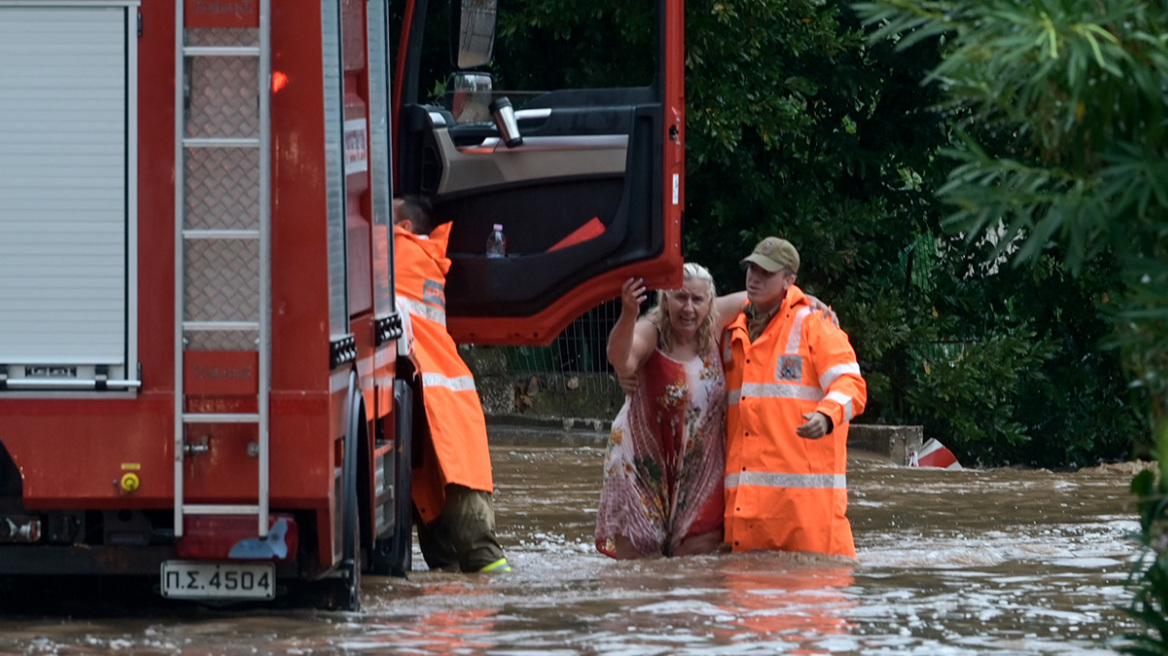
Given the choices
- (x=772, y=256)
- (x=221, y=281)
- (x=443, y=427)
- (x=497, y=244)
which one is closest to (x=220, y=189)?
(x=221, y=281)

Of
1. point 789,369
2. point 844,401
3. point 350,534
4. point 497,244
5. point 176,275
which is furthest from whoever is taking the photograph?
point 497,244

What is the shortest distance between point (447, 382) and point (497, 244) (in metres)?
0.85

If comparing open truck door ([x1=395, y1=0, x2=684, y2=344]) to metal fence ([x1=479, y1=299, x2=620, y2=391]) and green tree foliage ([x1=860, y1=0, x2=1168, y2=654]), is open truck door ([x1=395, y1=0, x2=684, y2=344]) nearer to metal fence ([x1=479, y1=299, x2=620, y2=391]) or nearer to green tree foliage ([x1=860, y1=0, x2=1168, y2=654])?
green tree foliage ([x1=860, y1=0, x2=1168, y2=654])

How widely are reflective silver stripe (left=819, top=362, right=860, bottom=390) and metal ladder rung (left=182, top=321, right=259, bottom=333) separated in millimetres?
2775

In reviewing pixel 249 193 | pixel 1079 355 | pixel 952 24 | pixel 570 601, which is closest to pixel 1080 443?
pixel 1079 355

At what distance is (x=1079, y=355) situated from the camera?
18.6 m

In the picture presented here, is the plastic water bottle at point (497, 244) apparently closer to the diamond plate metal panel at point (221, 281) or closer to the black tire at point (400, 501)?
the black tire at point (400, 501)

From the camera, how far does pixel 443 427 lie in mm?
8086

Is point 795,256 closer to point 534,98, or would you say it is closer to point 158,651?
point 534,98

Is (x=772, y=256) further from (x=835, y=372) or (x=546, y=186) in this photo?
(x=546, y=186)

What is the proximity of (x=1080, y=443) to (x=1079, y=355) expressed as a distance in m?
0.83

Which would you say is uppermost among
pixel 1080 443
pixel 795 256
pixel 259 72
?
pixel 259 72

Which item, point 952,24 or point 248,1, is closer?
point 952,24

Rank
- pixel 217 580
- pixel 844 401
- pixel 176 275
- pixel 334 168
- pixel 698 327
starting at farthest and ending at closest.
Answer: pixel 698 327
pixel 844 401
pixel 334 168
pixel 217 580
pixel 176 275
